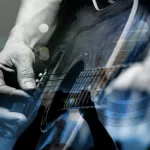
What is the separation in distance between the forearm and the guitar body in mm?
73

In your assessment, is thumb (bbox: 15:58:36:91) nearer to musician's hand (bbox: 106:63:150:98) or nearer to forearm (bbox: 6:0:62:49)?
forearm (bbox: 6:0:62:49)

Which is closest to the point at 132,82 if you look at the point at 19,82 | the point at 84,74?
the point at 84,74

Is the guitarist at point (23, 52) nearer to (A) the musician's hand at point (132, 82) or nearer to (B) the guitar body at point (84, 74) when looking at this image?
(B) the guitar body at point (84, 74)

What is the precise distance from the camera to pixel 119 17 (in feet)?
9.17

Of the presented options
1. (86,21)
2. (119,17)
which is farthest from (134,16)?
(86,21)

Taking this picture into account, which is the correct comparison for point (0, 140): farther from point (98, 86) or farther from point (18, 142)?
point (98, 86)

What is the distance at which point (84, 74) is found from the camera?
2834 mm

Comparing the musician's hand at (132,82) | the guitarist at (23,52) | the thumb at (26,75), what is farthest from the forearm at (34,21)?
the musician's hand at (132,82)

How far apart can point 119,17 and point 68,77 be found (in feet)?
1.59

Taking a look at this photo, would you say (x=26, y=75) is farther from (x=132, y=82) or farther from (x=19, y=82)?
(x=132, y=82)

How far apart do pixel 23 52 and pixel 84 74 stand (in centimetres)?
50

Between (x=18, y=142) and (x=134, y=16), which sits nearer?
(x=134, y=16)

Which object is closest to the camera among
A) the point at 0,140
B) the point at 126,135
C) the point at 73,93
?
the point at 126,135

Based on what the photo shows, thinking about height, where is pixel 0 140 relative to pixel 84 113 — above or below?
below
